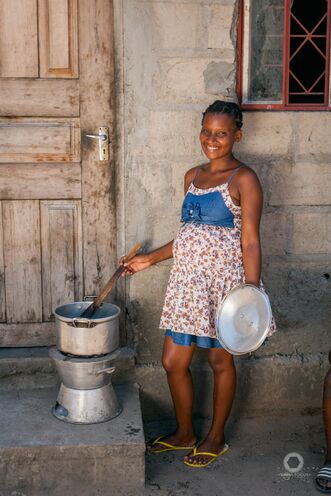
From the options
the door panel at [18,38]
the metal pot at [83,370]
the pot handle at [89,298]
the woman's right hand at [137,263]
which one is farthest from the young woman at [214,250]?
the door panel at [18,38]

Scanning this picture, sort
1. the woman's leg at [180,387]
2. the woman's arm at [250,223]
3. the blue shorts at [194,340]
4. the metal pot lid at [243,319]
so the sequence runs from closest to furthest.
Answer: the metal pot lid at [243,319]
the woman's arm at [250,223]
the blue shorts at [194,340]
the woman's leg at [180,387]

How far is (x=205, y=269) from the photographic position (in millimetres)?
3639

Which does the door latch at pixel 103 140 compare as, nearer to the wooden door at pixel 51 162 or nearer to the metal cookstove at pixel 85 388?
the wooden door at pixel 51 162

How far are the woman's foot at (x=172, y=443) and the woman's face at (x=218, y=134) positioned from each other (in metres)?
1.55

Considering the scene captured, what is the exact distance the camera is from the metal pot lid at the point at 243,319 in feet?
Result: 11.3

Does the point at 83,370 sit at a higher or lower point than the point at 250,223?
lower

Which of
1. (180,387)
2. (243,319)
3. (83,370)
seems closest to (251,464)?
(180,387)

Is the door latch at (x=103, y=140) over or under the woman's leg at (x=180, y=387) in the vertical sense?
over

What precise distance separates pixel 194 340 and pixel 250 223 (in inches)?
27.1

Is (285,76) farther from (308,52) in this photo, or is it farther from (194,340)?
(194,340)

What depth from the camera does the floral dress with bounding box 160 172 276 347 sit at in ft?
11.9

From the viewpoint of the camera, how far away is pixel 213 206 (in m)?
3.62

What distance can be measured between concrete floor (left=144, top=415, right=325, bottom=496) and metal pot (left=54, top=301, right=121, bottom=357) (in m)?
0.70

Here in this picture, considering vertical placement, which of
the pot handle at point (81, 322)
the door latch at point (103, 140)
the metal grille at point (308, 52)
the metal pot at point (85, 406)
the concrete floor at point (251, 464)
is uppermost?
the metal grille at point (308, 52)
